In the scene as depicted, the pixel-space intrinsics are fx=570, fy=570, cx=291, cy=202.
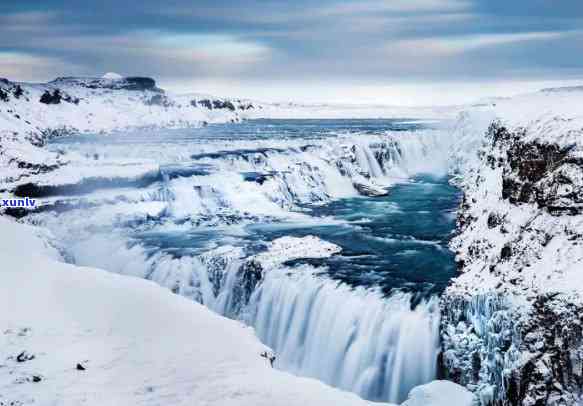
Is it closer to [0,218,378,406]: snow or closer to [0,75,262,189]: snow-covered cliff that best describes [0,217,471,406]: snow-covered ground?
[0,218,378,406]: snow

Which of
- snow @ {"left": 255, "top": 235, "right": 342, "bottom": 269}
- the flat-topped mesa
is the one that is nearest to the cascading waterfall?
snow @ {"left": 255, "top": 235, "right": 342, "bottom": 269}

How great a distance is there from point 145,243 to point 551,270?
54.2ft

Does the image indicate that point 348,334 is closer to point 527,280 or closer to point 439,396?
point 527,280

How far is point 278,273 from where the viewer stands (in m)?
18.5

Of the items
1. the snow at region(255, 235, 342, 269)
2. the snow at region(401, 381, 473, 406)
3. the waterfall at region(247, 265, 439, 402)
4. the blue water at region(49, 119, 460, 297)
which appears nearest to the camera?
the snow at region(401, 381, 473, 406)

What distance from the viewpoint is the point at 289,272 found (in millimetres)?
18453

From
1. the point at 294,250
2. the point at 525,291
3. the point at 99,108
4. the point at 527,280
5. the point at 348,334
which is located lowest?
the point at 348,334

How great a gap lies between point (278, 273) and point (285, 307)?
1590mm

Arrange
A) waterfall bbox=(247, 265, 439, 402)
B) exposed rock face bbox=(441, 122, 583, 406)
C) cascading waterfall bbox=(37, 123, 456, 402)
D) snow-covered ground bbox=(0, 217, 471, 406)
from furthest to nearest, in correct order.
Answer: cascading waterfall bbox=(37, 123, 456, 402) < waterfall bbox=(247, 265, 439, 402) < exposed rock face bbox=(441, 122, 583, 406) < snow-covered ground bbox=(0, 217, 471, 406)

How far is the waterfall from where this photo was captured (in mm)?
13891

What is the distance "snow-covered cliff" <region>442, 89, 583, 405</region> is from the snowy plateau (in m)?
0.04

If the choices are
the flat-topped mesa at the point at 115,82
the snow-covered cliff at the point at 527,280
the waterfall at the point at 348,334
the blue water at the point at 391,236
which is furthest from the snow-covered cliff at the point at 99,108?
the snow-covered cliff at the point at 527,280

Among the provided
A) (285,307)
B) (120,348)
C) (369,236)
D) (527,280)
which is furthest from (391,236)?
(120,348)

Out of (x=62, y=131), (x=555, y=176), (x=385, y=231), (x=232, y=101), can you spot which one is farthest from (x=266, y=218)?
(x=232, y=101)
